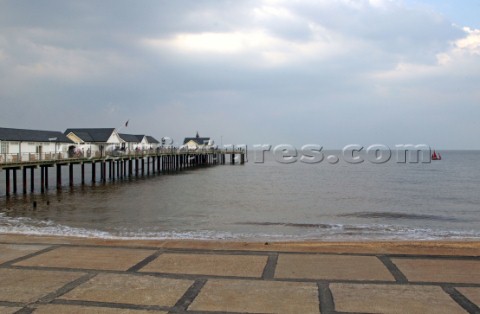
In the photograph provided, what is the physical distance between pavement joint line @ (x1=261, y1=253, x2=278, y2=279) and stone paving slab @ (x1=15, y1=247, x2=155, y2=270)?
8.39 feet

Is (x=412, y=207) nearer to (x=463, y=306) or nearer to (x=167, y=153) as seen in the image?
(x=463, y=306)

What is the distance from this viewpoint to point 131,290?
6555 millimetres

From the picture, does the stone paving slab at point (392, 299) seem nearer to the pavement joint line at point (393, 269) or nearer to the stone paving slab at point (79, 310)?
the pavement joint line at point (393, 269)

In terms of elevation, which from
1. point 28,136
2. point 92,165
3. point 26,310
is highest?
point 28,136

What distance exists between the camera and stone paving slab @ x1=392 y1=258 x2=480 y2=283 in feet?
23.5

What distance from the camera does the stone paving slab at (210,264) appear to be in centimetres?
761

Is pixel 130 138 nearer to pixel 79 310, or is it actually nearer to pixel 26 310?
pixel 26 310

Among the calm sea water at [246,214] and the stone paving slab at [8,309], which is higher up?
the stone paving slab at [8,309]

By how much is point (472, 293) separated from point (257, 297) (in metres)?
3.28

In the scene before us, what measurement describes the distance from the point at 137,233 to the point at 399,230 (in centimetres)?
1123

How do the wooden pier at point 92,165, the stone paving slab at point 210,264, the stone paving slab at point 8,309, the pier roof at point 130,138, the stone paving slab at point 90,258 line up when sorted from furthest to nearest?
the pier roof at point 130,138
the wooden pier at point 92,165
the stone paving slab at point 90,258
the stone paving slab at point 210,264
the stone paving slab at point 8,309

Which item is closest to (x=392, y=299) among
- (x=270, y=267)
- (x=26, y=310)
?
(x=270, y=267)

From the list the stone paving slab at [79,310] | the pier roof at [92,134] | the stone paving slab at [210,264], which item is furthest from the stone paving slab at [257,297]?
the pier roof at [92,134]

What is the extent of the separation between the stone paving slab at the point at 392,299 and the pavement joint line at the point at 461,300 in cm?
8
